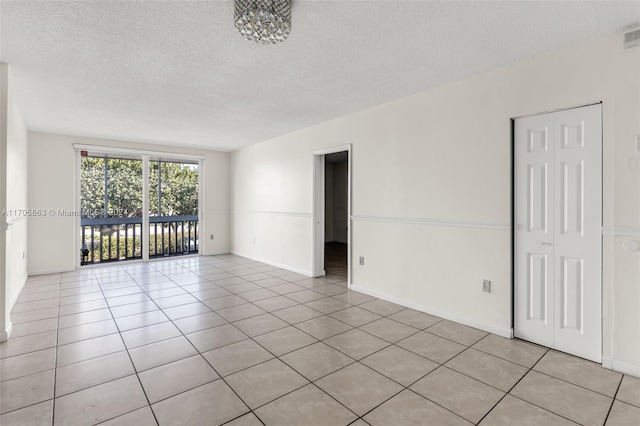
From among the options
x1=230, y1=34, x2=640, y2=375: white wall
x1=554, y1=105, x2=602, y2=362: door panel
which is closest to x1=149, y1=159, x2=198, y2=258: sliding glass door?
x1=230, y1=34, x2=640, y2=375: white wall

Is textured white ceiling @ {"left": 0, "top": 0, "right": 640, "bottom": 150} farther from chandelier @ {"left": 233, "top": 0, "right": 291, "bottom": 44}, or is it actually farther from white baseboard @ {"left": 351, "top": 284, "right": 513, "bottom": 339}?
white baseboard @ {"left": 351, "top": 284, "right": 513, "bottom": 339}

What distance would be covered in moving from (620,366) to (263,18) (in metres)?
3.49

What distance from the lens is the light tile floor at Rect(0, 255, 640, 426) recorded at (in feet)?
6.05

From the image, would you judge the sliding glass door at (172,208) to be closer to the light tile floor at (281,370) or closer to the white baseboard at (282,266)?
the white baseboard at (282,266)

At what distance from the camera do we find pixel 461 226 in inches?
126

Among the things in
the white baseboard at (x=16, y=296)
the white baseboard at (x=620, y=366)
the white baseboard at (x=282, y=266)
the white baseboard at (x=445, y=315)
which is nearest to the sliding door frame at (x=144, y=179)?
the white baseboard at (x=16, y=296)

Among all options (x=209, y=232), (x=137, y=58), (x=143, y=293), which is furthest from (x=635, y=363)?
(x=209, y=232)

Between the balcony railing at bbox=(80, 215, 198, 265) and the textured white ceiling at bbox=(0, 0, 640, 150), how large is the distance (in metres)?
2.71

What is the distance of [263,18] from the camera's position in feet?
6.22

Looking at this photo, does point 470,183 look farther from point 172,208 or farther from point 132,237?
point 132,237

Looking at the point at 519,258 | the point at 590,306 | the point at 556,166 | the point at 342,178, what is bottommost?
the point at 590,306

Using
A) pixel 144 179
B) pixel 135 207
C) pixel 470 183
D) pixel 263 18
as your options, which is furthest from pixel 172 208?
pixel 470 183

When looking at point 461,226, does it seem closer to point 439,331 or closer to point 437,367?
point 439,331

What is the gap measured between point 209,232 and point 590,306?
6.94 meters
